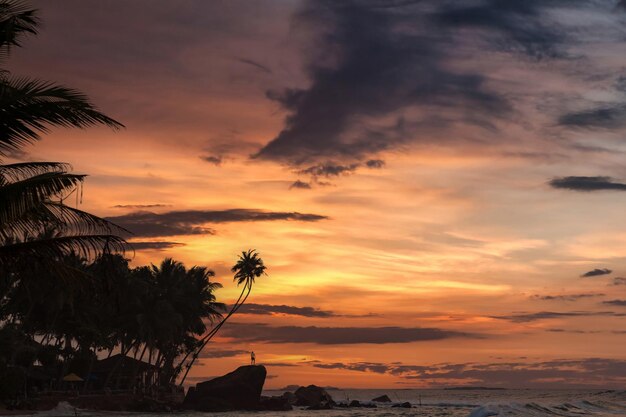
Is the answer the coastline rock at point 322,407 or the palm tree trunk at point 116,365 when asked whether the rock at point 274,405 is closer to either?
the coastline rock at point 322,407

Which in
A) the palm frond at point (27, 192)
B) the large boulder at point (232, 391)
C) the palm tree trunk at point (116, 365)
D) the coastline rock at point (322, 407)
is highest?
the palm frond at point (27, 192)

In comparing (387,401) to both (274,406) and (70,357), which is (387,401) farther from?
(70,357)

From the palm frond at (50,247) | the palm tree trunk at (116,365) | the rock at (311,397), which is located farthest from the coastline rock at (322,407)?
the palm frond at (50,247)

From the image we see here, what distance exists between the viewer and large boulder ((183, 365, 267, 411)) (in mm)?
96500

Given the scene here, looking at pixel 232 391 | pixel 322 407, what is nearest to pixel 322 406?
pixel 322 407

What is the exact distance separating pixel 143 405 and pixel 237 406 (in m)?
15.5

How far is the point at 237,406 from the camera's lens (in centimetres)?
9838

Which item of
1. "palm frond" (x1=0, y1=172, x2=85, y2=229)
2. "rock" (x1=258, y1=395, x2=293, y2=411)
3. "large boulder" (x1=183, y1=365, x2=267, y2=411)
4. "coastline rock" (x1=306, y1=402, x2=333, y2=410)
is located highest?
"palm frond" (x1=0, y1=172, x2=85, y2=229)

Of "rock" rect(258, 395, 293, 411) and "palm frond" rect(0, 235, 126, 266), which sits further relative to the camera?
"rock" rect(258, 395, 293, 411)

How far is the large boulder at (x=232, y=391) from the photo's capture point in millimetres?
96500

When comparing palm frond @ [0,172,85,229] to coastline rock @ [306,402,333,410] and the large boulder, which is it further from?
coastline rock @ [306,402,333,410]

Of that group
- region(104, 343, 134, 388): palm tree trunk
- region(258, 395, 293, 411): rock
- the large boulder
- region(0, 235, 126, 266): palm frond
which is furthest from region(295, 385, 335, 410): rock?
region(0, 235, 126, 266): palm frond

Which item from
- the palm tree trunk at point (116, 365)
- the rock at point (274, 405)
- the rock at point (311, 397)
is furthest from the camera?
the rock at point (311, 397)

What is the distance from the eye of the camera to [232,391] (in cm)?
9969
